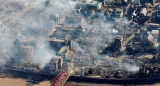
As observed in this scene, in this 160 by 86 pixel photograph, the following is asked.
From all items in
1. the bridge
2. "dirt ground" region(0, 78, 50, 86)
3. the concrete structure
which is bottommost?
"dirt ground" region(0, 78, 50, 86)

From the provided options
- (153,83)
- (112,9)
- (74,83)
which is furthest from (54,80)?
(112,9)

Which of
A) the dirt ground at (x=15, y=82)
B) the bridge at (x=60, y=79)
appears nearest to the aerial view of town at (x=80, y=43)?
the bridge at (x=60, y=79)

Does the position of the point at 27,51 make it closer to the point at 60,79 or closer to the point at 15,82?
the point at 15,82

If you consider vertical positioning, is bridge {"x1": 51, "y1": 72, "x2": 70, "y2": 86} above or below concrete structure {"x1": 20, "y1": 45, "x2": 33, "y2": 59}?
below

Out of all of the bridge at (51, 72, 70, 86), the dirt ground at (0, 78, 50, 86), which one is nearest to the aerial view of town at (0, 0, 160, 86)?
the bridge at (51, 72, 70, 86)

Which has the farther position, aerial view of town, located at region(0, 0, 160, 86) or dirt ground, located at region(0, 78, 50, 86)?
aerial view of town, located at region(0, 0, 160, 86)

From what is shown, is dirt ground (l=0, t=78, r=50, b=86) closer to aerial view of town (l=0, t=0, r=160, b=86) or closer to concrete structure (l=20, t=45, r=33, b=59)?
aerial view of town (l=0, t=0, r=160, b=86)

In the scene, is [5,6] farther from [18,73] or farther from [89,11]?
[18,73]
